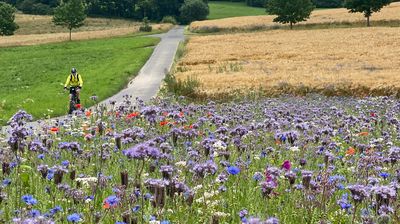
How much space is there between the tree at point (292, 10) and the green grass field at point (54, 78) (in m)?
33.8

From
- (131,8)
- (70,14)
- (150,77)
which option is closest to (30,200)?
(150,77)

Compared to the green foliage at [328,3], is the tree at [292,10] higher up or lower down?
lower down

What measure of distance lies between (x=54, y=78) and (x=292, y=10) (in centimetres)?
5656

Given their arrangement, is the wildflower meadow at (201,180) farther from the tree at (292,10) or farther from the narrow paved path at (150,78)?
the tree at (292,10)

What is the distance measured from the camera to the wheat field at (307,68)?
23469mm

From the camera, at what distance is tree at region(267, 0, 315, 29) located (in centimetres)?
8431

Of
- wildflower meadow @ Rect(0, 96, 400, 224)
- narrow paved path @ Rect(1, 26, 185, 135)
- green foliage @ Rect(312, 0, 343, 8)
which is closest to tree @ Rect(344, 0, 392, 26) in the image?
narrow paved path @ Rect(1, 26, 185, 135)

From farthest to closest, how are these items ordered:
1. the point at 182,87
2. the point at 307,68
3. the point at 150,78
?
the point at 150,78 → the point at 307,68 → the point at 182,87

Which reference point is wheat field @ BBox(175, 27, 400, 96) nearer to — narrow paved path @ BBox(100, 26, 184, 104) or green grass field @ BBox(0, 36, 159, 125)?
narrow paved path @ BBox(100, 26, 184, 104)

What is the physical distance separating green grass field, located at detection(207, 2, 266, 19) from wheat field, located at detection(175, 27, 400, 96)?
84.7 meters

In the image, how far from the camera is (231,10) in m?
146

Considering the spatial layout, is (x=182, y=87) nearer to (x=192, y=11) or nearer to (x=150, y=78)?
(x=150, y=78)

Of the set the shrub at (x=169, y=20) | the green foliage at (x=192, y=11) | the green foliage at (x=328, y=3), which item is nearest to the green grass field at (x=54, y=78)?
the shrub at (x=169, y=20)

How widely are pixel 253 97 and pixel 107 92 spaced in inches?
383
